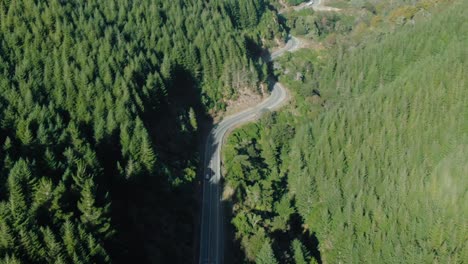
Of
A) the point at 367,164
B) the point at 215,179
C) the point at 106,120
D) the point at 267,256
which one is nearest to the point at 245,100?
the point at 215,179

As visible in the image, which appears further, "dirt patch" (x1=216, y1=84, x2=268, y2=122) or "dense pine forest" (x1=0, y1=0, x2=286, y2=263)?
"dirt patch" (x1=216, y1=84, x2=268, y2=122)

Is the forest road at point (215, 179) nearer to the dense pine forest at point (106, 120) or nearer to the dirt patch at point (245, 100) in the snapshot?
the dirt patch at point (245, 100)

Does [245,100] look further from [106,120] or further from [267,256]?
[267,256]

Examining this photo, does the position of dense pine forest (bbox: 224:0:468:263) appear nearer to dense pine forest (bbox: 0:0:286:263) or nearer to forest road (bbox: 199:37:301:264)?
forest road (bbox: 199:37:301:264)

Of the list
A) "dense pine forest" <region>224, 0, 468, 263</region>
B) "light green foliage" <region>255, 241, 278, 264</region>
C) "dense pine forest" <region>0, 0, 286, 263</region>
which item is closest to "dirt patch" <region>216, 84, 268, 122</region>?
"dense pine forest" <region>0, 0, 286, 263</region>

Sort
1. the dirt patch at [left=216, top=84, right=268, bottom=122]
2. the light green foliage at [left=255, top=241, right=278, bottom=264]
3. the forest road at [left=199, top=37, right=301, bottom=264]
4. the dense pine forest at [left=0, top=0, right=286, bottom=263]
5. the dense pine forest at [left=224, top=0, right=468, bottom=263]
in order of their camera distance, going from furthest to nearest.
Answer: the dirt patch at [left=216, top=84, right=268, bottom=122]
the forest road at [left=199, top=37, right=301, bottom=264]
the dense pine forest at [left=224, top=0, right=468, bottom=263]
the light green foliage at [left=255, top=241, right=278, bottom=264]
the dense pine forest at [left=0, top=0, right=286, bottom=263]

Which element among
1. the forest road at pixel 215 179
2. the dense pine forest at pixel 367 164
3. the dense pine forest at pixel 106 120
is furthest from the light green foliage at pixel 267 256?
the dense pine forest at pixel 106 120

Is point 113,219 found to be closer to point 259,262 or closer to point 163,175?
point 163,175
